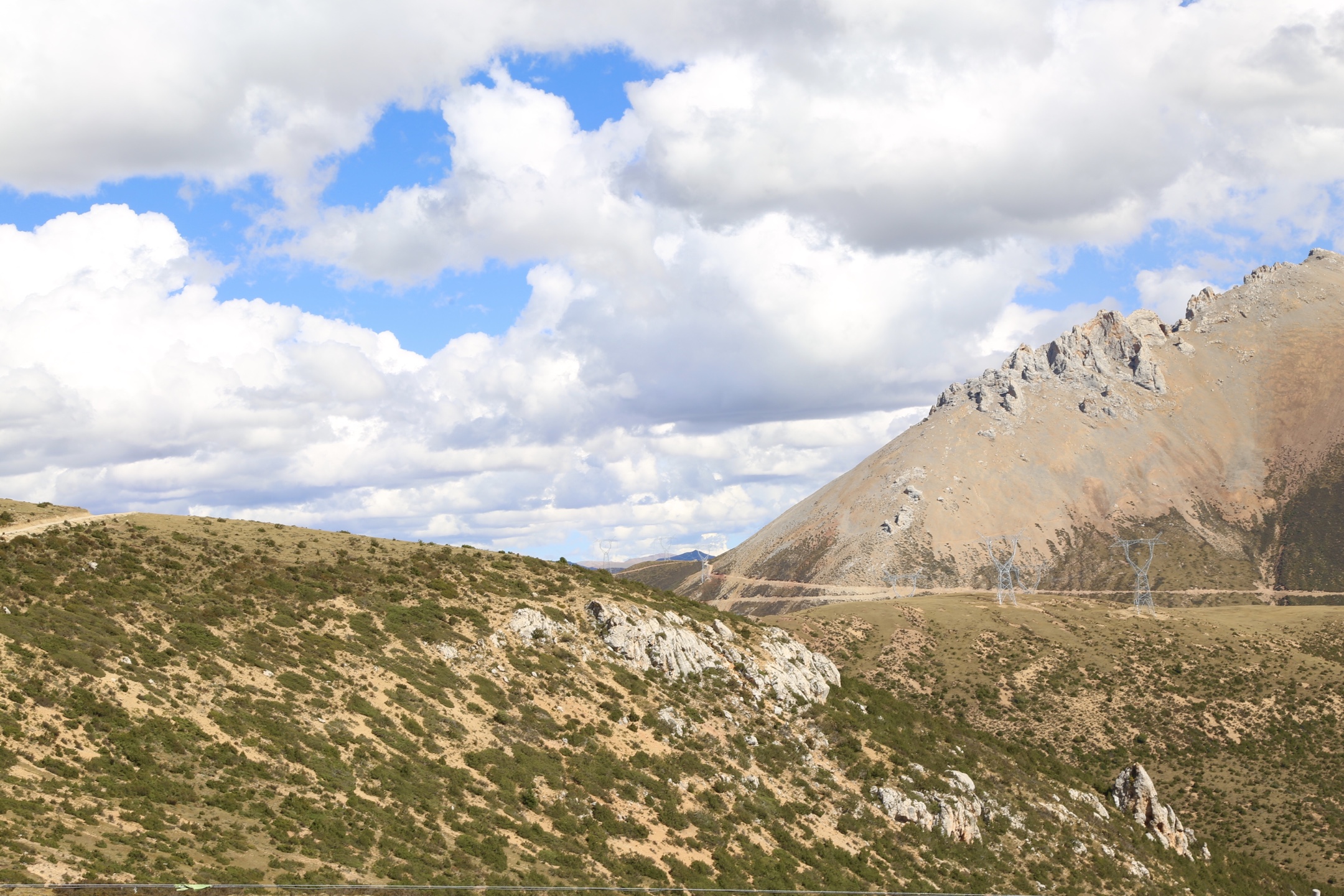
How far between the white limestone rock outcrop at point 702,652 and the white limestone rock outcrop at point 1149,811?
33737mm

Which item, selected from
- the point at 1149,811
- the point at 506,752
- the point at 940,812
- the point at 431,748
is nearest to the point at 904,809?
the point at 940,812

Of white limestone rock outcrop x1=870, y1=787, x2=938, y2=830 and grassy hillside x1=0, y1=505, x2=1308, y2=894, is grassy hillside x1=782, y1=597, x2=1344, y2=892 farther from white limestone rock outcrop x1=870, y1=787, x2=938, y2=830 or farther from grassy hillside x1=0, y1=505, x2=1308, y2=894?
white limestone rock outcrop x1=870, y1=787, x2=938, y2=830

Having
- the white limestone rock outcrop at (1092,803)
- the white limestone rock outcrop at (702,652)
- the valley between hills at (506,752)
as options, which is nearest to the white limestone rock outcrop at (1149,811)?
the valley between hills at (506,752)

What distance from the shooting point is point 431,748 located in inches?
2341

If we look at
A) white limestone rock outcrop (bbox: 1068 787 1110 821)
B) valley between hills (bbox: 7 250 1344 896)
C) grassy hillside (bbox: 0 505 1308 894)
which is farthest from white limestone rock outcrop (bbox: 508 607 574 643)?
white limestone rock outcrop (bbox: 1068 787 1110 821)

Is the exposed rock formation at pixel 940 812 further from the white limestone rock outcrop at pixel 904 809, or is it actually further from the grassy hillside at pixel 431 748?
the grassy hillside at pixel 431 748

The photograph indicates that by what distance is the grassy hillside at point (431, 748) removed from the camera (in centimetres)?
4369

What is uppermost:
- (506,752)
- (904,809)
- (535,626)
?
(535,626)

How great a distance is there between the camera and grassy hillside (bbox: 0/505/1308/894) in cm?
4369

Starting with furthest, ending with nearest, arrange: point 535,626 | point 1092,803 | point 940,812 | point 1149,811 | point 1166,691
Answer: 1. point 1166,691
2. point 1149,811
3. point 1092,803
4. point 535,626
5. point 940,812

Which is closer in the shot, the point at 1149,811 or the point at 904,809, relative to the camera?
the point at 904,809

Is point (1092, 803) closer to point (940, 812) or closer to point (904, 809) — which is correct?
point (940, 812)

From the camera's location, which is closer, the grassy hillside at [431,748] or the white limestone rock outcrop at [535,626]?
the grassy hillside at [431,748]

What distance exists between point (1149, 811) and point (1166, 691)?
4528 cm
